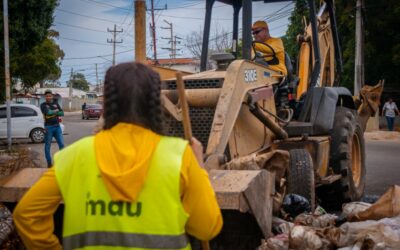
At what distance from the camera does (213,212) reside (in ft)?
7.59

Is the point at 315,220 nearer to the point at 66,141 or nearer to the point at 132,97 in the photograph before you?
the point at 132,97

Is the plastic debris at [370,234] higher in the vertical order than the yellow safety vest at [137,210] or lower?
lower

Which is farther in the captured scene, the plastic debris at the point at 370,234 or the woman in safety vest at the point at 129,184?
the plastic debris at the point at 370,234

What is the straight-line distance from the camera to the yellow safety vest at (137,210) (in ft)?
7.29

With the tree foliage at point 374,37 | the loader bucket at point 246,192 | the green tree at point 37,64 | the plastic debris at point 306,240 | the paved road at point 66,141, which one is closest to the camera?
the loader bucket at point 246,192

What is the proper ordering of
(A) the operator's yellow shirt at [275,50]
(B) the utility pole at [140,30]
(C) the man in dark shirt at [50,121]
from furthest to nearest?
(C) the man in dark shirt at [50,121] < (A) the operator's yellow shirt at [275,50] < (B) the utility pole at [140,30]

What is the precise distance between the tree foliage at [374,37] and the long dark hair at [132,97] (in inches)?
967

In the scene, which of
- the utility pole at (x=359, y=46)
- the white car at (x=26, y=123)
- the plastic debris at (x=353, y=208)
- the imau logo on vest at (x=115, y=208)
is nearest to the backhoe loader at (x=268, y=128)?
the plastic debris at (x=353, y=208)

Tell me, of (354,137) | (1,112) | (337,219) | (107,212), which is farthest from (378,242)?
(1,112)

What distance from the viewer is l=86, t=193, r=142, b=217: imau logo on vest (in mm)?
2225

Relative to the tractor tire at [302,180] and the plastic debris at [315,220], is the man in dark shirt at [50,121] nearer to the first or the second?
the tractor tire at [302,180]

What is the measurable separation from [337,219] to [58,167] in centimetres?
373

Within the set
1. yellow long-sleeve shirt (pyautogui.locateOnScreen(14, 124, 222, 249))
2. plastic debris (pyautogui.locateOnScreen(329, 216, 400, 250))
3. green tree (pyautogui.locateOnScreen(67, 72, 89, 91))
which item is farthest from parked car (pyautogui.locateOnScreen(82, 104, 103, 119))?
green tree (pyautogui.locateOnScreen(67, 72, 89, 91))

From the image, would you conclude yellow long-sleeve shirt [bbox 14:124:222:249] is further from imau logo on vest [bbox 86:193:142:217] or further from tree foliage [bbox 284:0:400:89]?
tree foliage [bbox 284:0:400:89]
